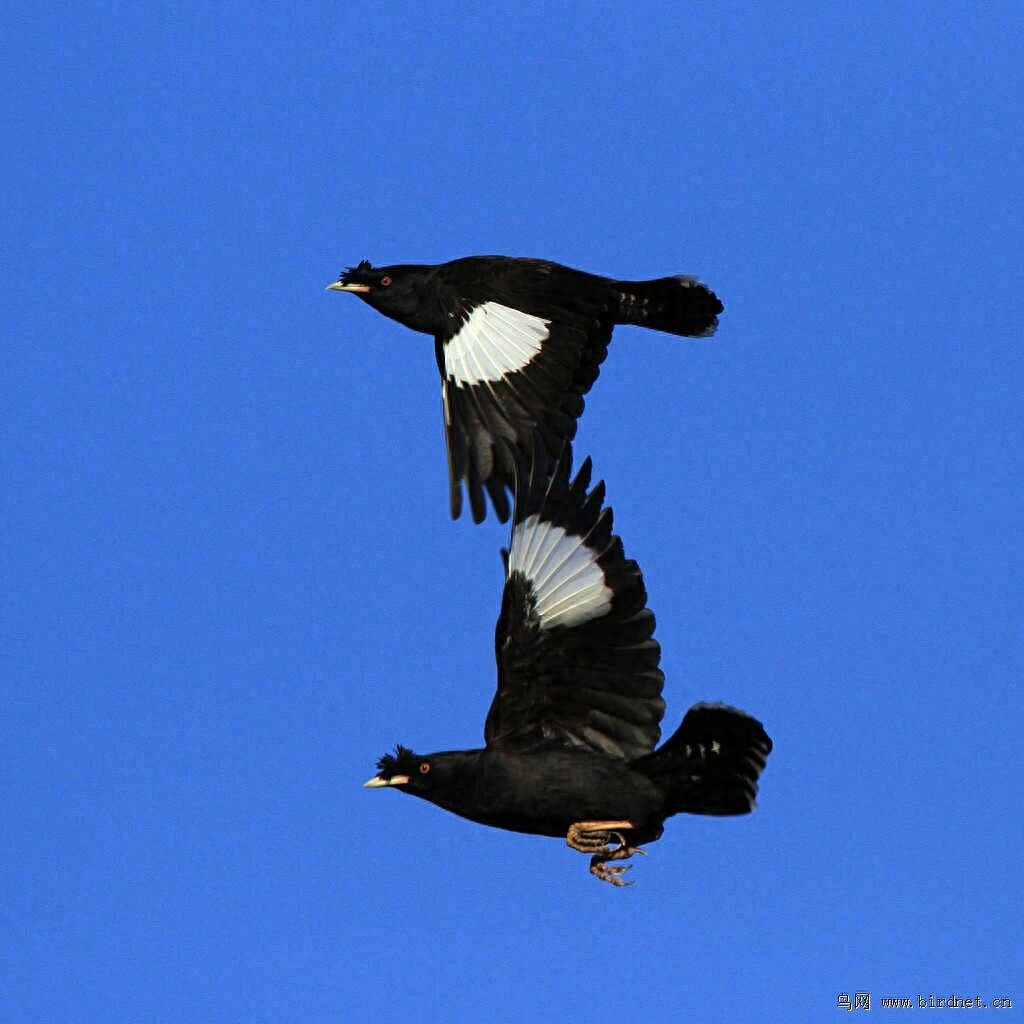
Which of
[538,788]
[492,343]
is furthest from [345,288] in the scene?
[538,788]

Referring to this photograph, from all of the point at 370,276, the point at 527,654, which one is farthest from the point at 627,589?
the point at 370,276

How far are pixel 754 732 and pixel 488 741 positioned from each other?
1485mm

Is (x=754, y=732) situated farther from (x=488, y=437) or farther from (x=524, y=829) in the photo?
(x=488, y=437)

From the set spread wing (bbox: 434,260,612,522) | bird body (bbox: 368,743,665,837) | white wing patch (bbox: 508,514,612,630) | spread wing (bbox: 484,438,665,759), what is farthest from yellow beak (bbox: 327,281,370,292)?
bird body (bbox: 368,743,665,837)

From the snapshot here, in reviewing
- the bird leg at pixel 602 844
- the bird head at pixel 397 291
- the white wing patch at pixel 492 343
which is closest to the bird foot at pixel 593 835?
the bird leg at pixel 602 844

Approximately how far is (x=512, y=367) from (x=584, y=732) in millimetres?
2710

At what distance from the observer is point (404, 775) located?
11508 mm

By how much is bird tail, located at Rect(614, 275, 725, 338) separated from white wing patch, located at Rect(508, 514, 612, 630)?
7.95 ft

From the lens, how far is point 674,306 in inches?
548

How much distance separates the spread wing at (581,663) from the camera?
11453 mm

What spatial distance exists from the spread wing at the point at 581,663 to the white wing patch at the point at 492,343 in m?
1.97

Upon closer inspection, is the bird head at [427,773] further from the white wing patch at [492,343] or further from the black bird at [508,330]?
the white wing patch at [492,343]

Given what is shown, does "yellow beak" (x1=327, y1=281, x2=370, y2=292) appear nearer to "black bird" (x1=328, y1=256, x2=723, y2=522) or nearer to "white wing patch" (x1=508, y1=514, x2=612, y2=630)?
"black bird" (x1=328, y1=256, x2=723, y2=522)

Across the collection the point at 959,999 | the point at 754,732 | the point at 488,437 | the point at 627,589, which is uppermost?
the point at 488,437
